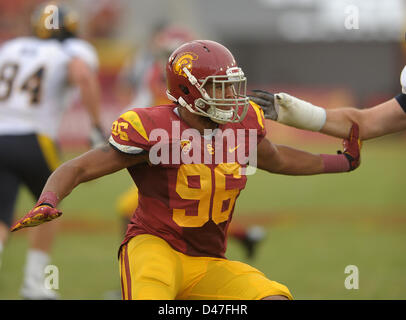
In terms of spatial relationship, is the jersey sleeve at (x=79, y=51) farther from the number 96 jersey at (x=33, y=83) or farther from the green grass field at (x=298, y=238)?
the green grass field at (x=298, y=238)

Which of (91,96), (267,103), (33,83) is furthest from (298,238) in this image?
(267,103)

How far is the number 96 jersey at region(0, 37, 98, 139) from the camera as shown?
543 cm

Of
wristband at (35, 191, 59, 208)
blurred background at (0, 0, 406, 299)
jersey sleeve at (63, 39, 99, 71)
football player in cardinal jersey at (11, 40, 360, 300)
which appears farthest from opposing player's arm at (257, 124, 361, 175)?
jersey sleeve at (63, 39, 99, 71)

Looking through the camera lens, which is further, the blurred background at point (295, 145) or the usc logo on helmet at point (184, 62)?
the blurred background at point (295, 145)

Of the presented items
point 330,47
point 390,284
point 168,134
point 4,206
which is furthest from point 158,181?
point 330,47

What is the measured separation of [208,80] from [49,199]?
943 millimetres

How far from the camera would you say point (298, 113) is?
412cm

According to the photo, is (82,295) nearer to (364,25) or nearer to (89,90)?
(89,90)

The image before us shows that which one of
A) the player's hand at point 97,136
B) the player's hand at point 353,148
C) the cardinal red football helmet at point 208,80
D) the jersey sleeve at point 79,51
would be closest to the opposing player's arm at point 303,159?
the player's hand at point 353,148

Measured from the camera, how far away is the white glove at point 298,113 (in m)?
4.06

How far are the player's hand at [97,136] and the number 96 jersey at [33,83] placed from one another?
0.28 m

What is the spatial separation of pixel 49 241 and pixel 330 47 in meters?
22.3

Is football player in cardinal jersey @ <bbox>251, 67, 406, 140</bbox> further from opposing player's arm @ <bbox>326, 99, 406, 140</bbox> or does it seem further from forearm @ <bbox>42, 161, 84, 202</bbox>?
forearm @ <bbox>42, 161, 84, 202</bbox>

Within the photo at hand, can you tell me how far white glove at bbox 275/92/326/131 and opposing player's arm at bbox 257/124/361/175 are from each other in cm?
19
